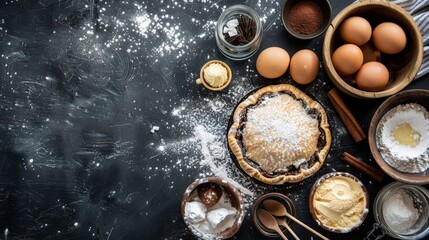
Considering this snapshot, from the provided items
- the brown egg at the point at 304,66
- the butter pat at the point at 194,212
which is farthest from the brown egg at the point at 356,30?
the butter pat at the point at 194,212

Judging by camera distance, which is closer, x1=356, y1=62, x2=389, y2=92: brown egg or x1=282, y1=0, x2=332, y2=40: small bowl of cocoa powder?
x1=356, y1=62, x2=389, y2=92: brown egg

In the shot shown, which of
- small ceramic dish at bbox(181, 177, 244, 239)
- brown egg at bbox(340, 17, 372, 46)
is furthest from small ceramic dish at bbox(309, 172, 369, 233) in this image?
brown egg at bbox(340, 17, 372, 46)

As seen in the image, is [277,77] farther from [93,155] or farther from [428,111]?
[93,155]

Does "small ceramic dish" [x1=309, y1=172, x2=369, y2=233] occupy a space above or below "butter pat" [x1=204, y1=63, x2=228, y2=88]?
below

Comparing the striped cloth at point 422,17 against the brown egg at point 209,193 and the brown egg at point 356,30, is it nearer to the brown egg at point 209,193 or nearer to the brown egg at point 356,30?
the brown egg at point 356,30

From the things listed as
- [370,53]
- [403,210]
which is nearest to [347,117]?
[370,53]

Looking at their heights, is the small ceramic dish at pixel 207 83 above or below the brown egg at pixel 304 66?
above

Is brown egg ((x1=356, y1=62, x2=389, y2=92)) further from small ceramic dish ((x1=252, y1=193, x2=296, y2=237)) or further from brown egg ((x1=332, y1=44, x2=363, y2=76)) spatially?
small ceramic dish ((x1=252, y1=193, x2=296, y2=237))
